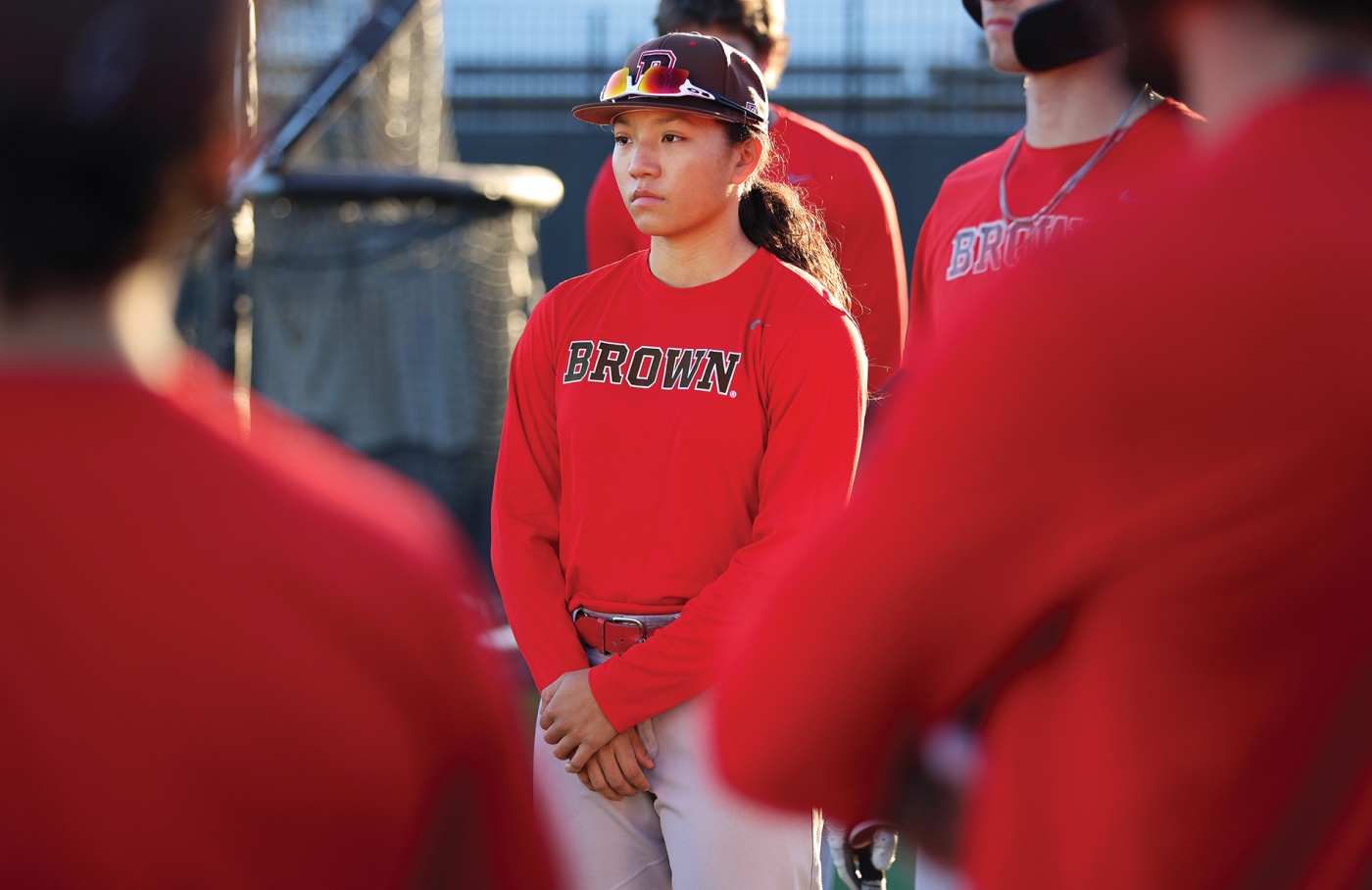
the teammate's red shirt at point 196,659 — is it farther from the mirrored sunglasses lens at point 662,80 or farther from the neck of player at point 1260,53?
the mirrored sunglasses lens at point 662,80

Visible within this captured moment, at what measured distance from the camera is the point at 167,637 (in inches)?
38.7

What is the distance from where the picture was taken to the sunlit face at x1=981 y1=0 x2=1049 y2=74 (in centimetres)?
297

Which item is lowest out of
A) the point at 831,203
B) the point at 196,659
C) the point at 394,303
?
the point at 394,303

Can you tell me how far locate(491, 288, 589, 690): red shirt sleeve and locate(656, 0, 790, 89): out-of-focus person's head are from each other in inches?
55.5

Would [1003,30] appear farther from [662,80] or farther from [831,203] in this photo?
[831,203]

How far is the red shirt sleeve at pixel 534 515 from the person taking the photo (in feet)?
8.58

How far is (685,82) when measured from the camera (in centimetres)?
271

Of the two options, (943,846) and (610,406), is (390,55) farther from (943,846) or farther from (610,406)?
(943,846)

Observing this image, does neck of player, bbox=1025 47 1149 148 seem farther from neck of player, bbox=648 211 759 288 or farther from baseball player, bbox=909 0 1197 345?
neck of player, bbox=648 211 759 288

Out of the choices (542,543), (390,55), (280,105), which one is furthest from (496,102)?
(280,105)

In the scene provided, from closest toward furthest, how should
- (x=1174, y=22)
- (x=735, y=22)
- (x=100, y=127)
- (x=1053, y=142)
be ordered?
(x=100, y=127), (x=1174, y=22), (x=1053, y=142), (x=735, y=22)

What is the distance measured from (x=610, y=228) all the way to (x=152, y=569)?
3.07 meters

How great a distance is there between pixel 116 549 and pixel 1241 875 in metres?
0.86

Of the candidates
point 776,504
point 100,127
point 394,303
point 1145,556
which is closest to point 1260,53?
point 1145,556
